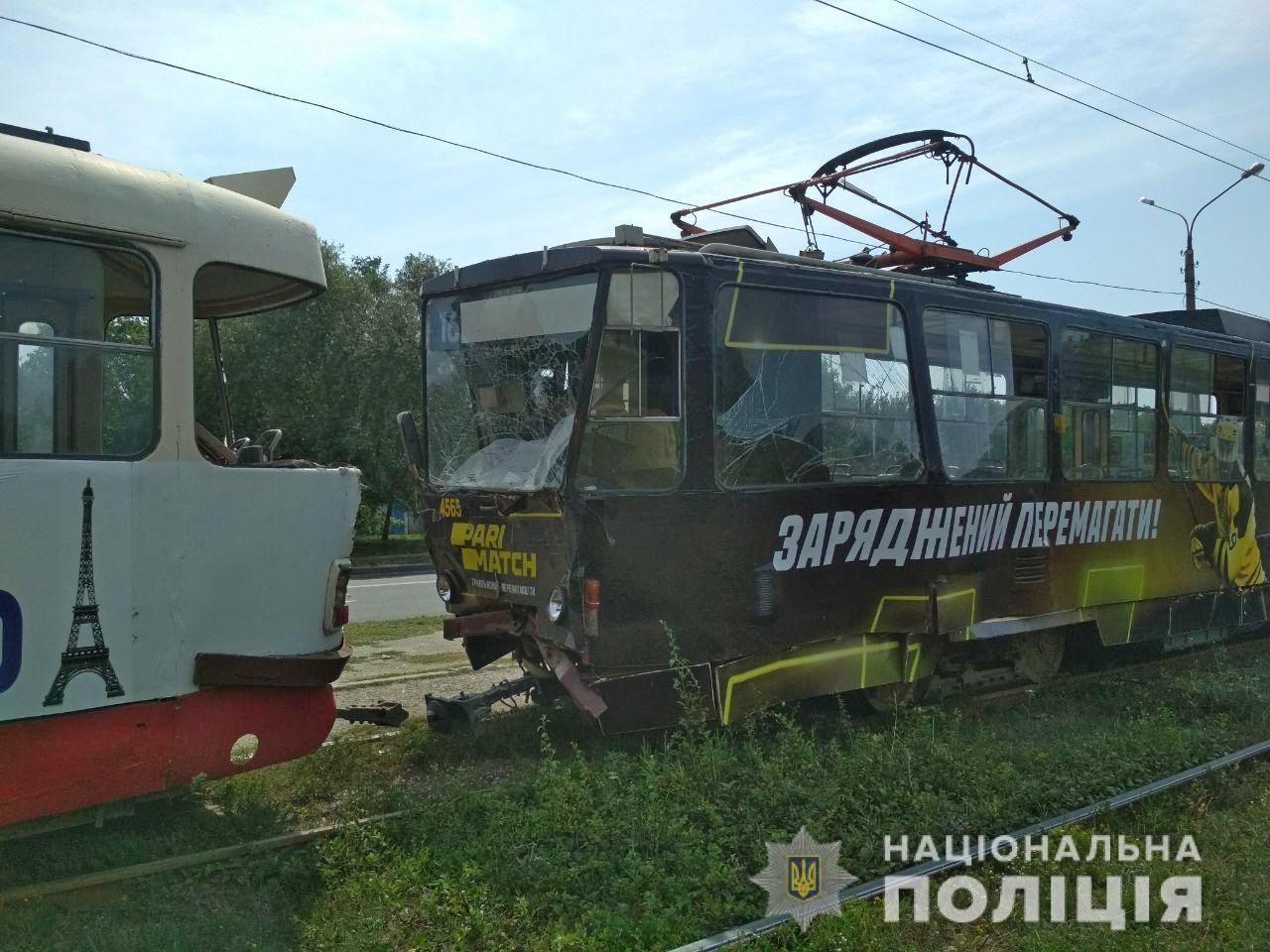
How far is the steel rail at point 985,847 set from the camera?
3994mm

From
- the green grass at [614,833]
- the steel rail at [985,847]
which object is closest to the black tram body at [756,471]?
the green grass at [614,833]

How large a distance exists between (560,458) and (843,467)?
6.31ft

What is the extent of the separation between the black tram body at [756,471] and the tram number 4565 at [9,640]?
258 cm

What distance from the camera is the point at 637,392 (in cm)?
592

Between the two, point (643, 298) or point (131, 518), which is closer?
point (131, 518)

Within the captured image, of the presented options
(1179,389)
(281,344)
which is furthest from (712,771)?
(281,344)

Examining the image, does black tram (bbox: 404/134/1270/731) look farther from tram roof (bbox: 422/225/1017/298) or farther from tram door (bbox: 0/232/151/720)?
tram door (bbox: 0/232/151/720)

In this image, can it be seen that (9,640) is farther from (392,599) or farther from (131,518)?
(392,599)

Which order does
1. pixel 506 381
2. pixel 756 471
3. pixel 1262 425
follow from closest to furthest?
pixel 756 471
pixel 506 381
pixel 1262 425

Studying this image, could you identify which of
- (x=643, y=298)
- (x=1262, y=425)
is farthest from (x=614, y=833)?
(x=1262, y=425)

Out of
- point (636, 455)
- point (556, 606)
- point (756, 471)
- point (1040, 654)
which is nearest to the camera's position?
point (556, 606)

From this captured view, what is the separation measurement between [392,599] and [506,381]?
36.0 feet

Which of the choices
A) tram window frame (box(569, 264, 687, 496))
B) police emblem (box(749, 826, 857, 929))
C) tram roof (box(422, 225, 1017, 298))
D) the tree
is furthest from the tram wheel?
the tree

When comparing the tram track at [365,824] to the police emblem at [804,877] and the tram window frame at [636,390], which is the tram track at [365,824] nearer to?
the police emblem at [804,877]
